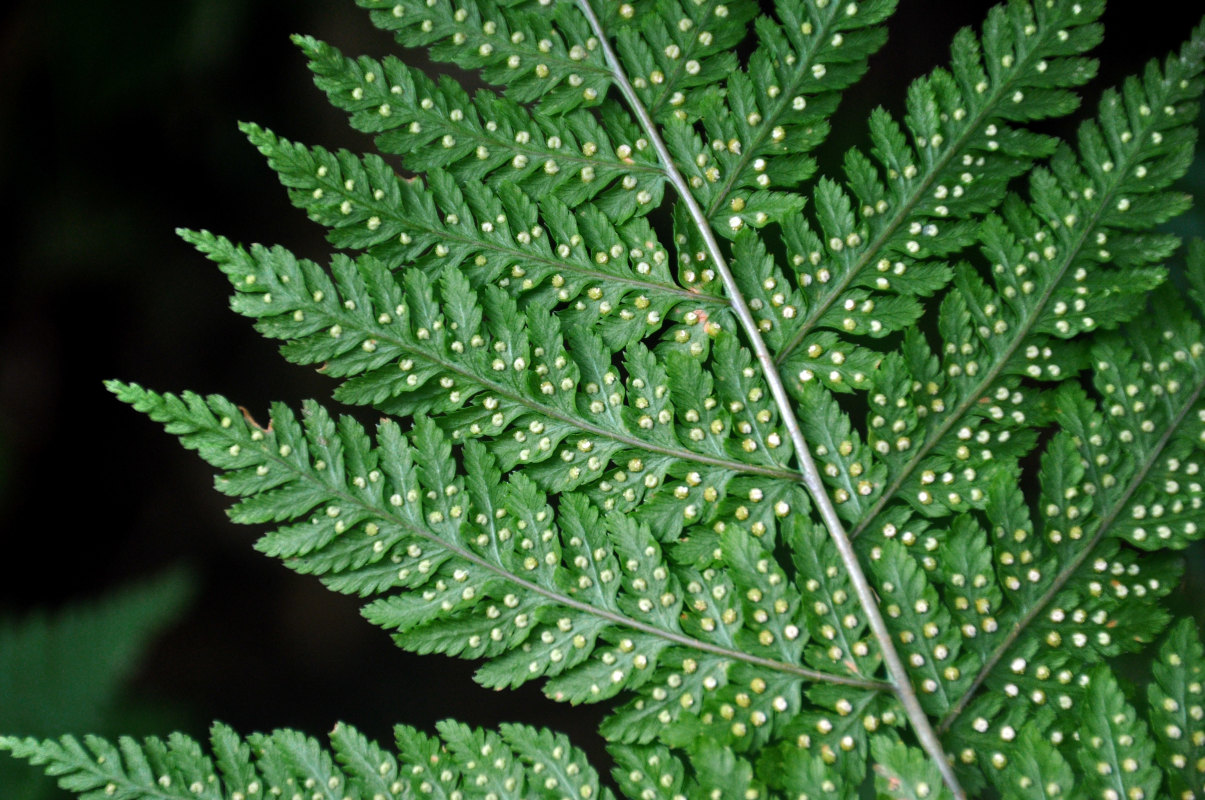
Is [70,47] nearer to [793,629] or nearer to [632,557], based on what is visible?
[632,557]

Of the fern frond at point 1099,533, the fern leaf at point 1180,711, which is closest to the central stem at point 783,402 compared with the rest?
the fern frond at point 1099,533

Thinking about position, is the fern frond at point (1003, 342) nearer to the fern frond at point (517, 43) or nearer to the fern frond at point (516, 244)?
the fern frond at point (516, 244)

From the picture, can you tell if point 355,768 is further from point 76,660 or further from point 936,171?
point 936,171

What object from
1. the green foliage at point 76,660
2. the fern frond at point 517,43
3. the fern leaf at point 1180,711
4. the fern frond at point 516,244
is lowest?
the fern leaf at point 1180,711

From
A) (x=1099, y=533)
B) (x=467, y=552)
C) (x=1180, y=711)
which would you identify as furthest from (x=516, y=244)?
(x=1180, y=711)

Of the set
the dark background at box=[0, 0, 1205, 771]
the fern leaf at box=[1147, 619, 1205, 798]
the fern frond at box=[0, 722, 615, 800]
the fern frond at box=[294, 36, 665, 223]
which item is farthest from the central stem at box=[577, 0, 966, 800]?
the dark background at box=[0, 0, 1205, 771]
